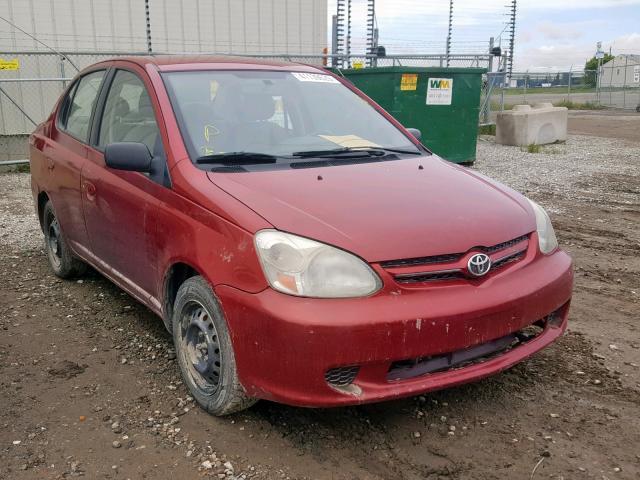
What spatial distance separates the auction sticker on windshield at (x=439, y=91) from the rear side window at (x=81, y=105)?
723 cm

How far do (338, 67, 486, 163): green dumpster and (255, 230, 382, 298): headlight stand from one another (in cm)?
835

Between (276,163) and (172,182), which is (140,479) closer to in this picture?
(172,182)

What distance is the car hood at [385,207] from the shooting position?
108 inches

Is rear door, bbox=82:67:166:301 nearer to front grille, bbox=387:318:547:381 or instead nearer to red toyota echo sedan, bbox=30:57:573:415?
red toyota echo sedan, bbox=30:57:573:415

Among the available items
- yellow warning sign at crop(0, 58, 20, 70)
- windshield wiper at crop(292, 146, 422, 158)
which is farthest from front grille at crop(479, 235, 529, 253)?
yellow warning sign at crop(0, 58, 20, 70)

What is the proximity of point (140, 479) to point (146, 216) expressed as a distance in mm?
1365

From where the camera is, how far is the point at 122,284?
4020 mm

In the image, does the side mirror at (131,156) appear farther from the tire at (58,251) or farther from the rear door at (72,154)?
the tire at (58,251)

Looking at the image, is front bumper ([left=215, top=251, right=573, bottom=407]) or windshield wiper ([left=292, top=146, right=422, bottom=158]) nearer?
front bumper ([left=215, top=251, right=573, bottom=407])

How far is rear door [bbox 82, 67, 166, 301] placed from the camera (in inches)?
139

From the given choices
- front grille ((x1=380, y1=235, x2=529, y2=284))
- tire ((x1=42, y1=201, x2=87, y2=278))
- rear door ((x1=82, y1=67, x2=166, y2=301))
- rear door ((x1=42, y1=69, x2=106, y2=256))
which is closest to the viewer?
front grille ((x1=380, y1=235, x2=529, y2=284))

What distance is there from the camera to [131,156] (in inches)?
135

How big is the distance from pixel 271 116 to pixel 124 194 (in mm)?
951

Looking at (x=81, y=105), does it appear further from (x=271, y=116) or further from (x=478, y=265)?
(x=478, y=265)
